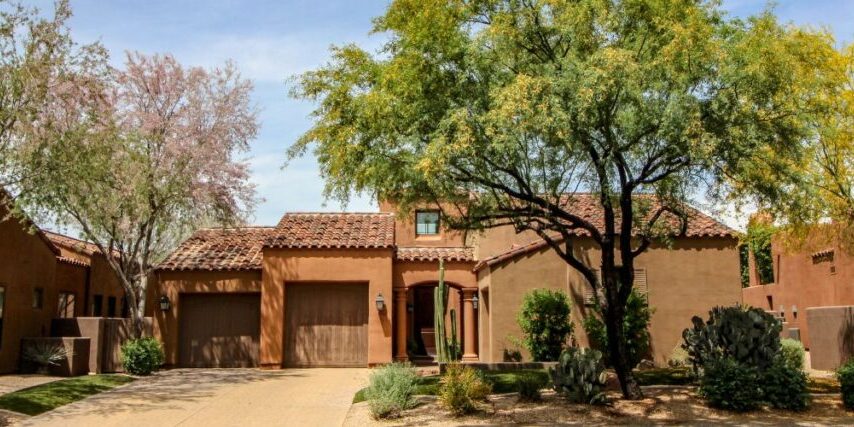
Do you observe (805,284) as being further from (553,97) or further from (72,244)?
(72,244)

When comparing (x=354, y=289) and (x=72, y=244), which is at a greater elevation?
(x=72, y=244)

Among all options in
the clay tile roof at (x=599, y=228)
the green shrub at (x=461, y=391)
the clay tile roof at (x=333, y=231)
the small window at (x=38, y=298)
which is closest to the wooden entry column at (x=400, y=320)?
the clay tile roof at (x=333, y=231)

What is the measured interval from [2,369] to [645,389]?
52.6 feet

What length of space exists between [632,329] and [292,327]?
10.2m

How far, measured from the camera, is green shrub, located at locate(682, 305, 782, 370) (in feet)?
44.1

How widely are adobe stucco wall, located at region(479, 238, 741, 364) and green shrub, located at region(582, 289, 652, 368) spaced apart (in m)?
0.55

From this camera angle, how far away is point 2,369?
18469 mm

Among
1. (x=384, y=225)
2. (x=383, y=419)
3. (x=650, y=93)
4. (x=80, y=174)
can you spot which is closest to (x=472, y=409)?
(x=383, y=419)

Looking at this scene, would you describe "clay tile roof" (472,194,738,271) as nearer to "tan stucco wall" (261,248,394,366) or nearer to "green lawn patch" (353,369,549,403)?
"tan stucco wall" (261,248,394,366)

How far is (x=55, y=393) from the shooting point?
590 inches

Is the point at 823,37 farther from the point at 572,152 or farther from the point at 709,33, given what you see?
the point at 572,152

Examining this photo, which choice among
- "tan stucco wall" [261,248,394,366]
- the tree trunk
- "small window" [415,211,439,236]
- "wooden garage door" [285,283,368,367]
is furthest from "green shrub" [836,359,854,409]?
"small window" [415,211,439,236]

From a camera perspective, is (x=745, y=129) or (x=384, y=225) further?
(x=384, y=225)

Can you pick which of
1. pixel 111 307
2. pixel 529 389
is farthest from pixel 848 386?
pixel 111 307
